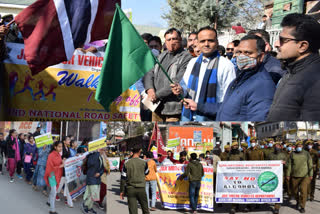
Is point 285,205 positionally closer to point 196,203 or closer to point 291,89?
point 196,203

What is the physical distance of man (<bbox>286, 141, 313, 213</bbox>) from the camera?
4781 mm

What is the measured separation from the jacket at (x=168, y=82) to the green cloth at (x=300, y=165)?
174 cm

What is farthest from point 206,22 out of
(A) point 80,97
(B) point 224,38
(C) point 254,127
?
(C) point 254,127

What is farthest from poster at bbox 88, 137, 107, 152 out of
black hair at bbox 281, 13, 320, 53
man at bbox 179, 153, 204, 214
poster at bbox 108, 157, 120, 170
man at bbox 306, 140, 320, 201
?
black hair at bbox 281, 13, 320, 53

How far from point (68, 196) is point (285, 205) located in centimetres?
250

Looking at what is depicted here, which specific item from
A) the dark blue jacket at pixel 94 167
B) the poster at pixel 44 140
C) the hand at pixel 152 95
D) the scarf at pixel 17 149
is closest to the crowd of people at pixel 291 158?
the dark blue jacket at pixel 94 167

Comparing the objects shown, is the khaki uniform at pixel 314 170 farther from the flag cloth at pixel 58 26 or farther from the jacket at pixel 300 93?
the flag cloth at pixel 58 26

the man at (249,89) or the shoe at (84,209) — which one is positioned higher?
the man at (249,89)

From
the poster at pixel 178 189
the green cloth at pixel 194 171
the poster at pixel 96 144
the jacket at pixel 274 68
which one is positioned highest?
the jacket at pixel 274 68

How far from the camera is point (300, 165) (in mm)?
4824

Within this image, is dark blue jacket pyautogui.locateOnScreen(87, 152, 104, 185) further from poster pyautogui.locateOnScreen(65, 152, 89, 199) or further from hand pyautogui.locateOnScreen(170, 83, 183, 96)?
hand pyautogui.locateOnScreen(170, 83, 183, 96)

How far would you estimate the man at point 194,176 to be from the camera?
4949 millimetres

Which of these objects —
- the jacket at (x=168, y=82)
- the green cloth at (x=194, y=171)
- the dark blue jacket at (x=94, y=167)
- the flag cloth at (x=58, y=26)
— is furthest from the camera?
the jacket at (x=168, y=82)

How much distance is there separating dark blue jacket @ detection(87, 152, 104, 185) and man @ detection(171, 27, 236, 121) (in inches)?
50.7
